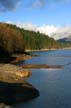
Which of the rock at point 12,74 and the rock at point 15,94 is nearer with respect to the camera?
the rock at point 15,94

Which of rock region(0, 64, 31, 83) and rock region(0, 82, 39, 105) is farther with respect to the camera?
rock region(0, 64, 31, 83)

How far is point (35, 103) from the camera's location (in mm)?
41844

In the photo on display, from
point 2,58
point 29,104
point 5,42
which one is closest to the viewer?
point 29,104

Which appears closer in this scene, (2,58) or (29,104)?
(29,104)

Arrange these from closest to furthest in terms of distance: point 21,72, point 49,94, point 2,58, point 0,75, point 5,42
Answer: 1. point 49,94
2. point 0,75
3. point 21,72
4. point 2,58
5. point 5,42

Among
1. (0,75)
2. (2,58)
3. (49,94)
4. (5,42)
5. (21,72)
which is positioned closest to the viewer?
(49,94)

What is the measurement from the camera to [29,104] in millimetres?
41062

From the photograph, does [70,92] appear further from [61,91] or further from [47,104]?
[47,104]

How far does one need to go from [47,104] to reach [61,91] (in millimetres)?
9028

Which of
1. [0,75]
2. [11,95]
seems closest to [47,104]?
[11,95]

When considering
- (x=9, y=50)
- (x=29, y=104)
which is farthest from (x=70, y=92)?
(x=9, y=50)

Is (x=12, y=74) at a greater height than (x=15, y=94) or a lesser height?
lesser

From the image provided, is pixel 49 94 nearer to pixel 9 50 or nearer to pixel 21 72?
pixel 21 72

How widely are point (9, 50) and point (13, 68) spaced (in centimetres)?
8173
